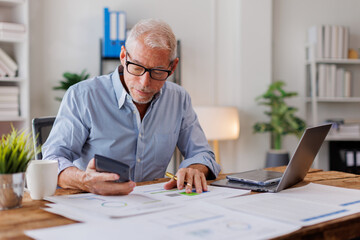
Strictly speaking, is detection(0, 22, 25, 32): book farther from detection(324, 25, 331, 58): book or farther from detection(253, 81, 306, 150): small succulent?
detection(324, 25, 331, 58): book

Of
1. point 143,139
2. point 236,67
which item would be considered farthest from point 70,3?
point 143,139

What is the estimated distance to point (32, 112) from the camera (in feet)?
11.9

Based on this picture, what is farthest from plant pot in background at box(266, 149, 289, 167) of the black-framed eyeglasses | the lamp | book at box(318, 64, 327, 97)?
the black-framed eyeglasses

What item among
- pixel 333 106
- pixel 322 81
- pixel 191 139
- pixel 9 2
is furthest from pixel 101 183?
pixel 333 106

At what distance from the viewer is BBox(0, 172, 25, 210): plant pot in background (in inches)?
42.0

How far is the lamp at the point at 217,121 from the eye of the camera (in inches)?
149

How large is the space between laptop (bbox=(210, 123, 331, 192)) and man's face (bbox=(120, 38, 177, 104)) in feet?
1.56

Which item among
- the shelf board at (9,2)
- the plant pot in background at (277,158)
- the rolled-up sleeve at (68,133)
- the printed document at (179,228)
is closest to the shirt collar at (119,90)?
the rolled-up sleeve at (68,133)

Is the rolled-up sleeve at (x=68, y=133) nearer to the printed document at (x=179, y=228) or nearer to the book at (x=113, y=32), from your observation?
the printed document at (x=179, y=228)

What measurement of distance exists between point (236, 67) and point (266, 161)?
1042 millimetres

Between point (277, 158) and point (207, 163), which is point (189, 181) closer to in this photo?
point (207, 163)

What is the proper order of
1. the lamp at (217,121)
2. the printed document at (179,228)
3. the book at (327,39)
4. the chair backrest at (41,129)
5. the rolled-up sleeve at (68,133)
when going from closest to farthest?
the printed document at (179,228)
the rolled-up sleeve at (68,133)
the chair backrest at (41,129)
the lamp at (217,121)
the book at (327,39)

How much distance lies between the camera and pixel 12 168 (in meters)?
1.08

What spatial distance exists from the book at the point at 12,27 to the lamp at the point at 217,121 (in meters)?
1.63
